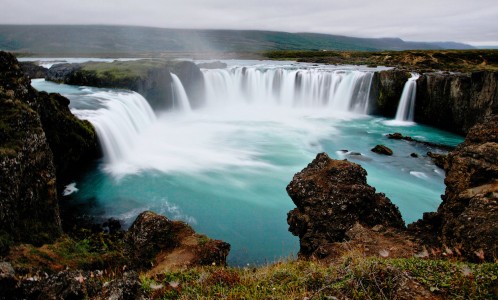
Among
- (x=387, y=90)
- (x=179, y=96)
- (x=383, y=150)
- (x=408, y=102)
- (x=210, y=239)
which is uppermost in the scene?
(x=387, y=90)

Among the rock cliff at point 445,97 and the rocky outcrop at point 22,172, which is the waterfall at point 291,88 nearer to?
the rock cliff at point 445,97

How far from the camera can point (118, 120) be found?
23578 mm

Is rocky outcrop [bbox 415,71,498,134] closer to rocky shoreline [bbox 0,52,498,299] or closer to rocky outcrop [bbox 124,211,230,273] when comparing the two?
rocky shoreline [bbox 0,52,498,299]

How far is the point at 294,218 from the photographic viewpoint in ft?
35.1

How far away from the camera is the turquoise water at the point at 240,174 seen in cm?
1521

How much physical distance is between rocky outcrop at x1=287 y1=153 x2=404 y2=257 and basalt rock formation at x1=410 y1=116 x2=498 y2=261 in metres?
1.34

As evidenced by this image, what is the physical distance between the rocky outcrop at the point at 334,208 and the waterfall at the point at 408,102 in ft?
96.3

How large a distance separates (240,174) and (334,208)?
37.9 feet

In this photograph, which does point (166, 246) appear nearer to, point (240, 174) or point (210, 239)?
point (210, 239)

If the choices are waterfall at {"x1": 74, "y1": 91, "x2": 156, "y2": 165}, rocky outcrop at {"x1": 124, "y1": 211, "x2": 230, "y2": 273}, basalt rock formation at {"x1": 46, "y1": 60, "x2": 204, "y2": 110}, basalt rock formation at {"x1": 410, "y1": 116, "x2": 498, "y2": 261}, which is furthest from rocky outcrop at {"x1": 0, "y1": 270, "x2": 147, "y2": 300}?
basalt rock formation at {"x1": 46, "y1": 60, "x2": 204, "y2": 110}

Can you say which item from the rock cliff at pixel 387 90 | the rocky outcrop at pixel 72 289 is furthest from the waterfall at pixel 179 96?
the rocky outcrop at pixel 72 289

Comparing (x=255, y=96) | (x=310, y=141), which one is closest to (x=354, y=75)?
(x=255, y=96)

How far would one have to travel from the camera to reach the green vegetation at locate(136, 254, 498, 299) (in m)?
4.51

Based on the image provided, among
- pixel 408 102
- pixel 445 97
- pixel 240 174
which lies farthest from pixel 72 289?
pixel 408 102
